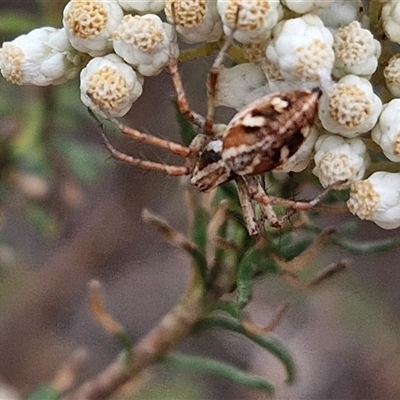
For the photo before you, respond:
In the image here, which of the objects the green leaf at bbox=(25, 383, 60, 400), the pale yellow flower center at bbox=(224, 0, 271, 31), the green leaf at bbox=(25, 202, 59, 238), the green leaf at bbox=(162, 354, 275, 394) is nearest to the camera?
the pale yellow flower center at bbox=(224, 0, 271, 31)

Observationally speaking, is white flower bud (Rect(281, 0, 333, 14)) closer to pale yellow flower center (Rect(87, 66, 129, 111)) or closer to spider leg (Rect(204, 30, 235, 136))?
spider leg (Rect(204, 30, 235, 136))

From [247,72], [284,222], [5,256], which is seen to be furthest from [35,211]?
[247,72]

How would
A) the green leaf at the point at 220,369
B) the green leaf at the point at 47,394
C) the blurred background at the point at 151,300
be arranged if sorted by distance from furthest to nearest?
the blurred background at the point at 151,300
the green leaf at the point at 47,394
the green leaf at the point at 220,369

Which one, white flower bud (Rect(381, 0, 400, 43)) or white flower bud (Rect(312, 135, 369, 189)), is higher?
white flower bud (Rect(381, 0, 400, 43))

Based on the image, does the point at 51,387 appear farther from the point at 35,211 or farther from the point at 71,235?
the point at 71,235

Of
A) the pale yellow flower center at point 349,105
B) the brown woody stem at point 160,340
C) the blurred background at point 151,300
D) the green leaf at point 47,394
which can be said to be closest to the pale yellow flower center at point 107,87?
the pale yellow flower center at point 349,105

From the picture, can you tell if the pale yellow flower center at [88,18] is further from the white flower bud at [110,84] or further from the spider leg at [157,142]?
the spider leg at [157,142]

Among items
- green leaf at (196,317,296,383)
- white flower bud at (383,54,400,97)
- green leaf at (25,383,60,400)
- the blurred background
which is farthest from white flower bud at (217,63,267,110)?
the blurred background
